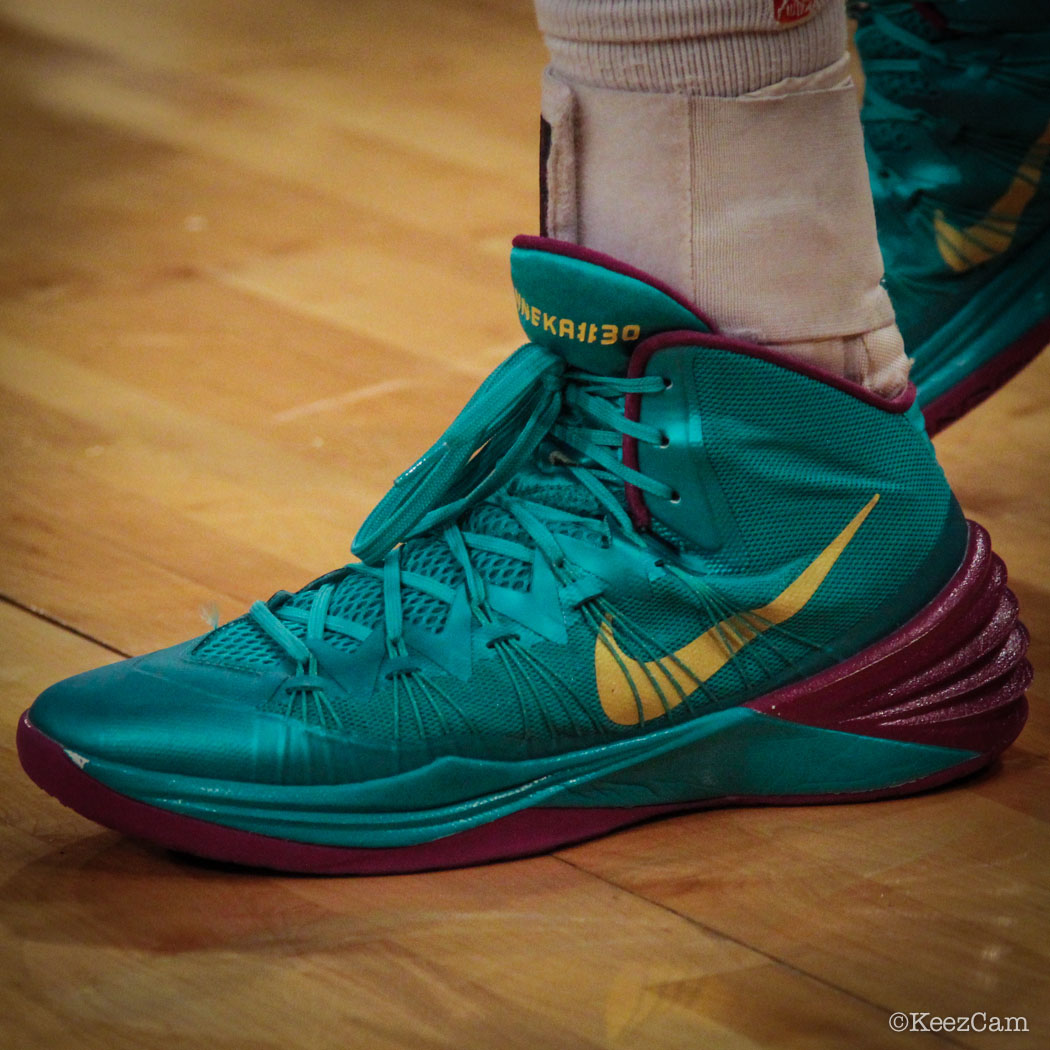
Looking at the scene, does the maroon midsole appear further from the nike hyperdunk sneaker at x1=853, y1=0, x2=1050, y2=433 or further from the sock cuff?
the nike hyperdunk sneaker at x1=853, y1=0, x2=1050, y2=433

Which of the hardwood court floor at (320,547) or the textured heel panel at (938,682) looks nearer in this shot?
the hardwood court floor at (320,547)

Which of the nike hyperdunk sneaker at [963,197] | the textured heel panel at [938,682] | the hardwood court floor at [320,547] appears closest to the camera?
the hardwood court floor at [320,547]

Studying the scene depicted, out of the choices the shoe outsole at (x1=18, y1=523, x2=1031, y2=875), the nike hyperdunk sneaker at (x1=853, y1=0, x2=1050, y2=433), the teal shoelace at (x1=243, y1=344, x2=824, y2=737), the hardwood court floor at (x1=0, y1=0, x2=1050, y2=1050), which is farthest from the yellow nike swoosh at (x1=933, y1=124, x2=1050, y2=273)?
the teal shoelace at (x1=243, y1=344, x2=824, y2=737)

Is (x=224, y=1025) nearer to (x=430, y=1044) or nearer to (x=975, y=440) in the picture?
(x=430, y=1044)

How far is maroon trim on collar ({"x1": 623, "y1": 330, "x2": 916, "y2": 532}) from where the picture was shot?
72 centimetres

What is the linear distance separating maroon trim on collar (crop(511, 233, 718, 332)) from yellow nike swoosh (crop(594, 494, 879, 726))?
0.46ft

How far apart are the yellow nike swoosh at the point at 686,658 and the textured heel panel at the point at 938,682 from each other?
4cm

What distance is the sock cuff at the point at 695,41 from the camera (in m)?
0.68

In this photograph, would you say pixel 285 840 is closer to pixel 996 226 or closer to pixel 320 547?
A: pixel 320 547

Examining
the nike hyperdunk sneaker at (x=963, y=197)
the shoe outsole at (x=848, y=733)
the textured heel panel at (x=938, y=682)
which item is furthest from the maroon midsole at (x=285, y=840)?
the nike hyperdunk sneaker at (x=963, y=197)

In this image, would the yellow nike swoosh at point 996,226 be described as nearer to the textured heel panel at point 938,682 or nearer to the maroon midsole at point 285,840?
the textured heel panel at point 938,682

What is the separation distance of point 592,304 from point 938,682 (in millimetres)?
278

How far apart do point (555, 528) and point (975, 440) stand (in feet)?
1.98

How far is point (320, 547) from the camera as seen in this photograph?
1071 millimetres
